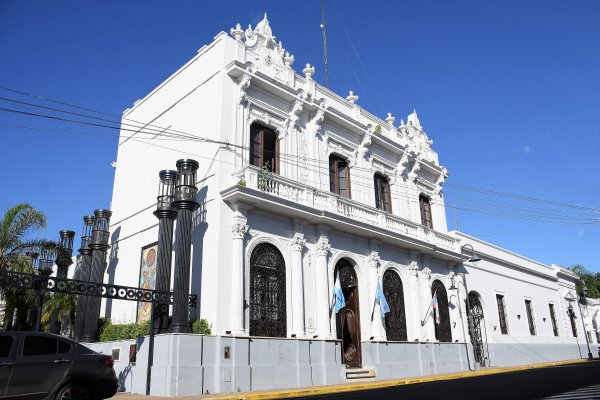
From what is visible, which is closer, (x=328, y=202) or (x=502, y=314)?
(x=328, y=202)

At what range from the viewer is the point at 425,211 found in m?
27.4

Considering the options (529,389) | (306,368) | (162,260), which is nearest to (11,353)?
(162,260)

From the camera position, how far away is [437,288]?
987 inches

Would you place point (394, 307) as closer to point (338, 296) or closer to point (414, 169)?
point (338, 296)

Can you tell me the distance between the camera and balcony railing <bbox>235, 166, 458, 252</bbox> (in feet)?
54.9

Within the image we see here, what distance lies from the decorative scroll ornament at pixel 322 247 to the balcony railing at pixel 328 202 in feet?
3.90

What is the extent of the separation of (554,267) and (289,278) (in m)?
29.3

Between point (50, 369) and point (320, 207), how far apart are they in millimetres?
11828

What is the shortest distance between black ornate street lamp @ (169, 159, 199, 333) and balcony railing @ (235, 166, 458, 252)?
184cm

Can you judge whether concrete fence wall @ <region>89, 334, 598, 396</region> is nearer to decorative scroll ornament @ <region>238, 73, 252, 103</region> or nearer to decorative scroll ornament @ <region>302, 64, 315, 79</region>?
decorative scroll ornament @ <region>238, 73, 252, 103</region>

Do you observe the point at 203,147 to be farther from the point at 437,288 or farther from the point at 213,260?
the point at 437,288

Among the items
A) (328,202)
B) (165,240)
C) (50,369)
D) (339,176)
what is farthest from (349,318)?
(50,369)

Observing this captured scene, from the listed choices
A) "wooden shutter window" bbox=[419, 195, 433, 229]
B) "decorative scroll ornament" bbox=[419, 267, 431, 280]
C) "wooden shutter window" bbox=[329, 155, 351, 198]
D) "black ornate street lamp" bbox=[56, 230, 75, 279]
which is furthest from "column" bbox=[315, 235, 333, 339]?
"black ornate street lamp" bbox=[56, 230, 75, 279]

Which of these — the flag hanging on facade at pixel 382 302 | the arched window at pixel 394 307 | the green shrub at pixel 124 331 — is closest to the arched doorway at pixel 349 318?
the flag hanging on facade at pixel 382 302
